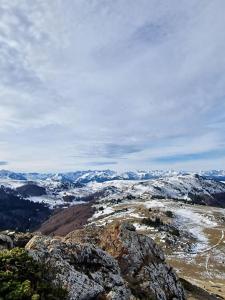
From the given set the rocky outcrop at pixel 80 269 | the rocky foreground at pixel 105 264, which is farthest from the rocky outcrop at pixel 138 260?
the rocky outcrop at pixel 80 269

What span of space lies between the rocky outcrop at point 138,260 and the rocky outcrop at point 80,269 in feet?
7.72

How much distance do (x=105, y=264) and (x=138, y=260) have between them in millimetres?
6173

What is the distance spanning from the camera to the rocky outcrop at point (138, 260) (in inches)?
1102

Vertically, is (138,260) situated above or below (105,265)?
below

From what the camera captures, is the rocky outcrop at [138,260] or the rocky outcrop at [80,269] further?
the rocky outcrop at [138,260]

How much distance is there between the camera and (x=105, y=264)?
2584 centimetres

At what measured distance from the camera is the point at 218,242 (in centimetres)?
16438

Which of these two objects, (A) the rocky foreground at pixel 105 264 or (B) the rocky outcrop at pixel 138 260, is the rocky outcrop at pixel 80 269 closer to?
(A) the rocky foreground at pixel 105 264

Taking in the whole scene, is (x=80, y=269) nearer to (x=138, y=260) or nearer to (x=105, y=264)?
(x=105, y=264)

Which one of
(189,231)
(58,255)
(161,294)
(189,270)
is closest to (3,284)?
(58,255)

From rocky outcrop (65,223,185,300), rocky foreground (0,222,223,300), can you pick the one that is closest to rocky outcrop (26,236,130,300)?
rocky foreground (0,222,223,300)

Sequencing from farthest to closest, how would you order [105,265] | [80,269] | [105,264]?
[105,264], [105,265], [80,269]

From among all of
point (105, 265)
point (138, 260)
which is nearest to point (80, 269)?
point (105, 265)

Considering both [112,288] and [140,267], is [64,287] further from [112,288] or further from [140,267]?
[140,267]
